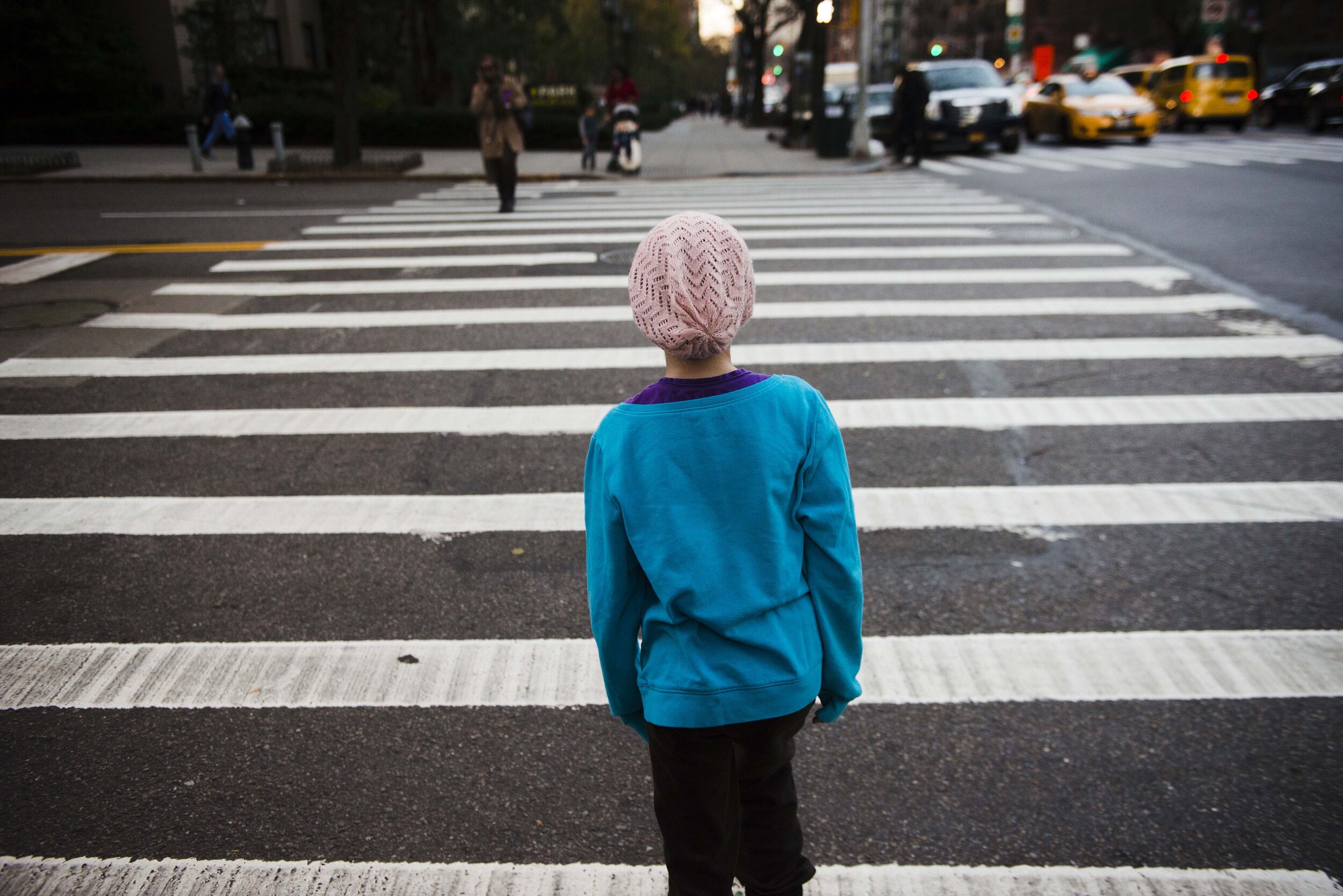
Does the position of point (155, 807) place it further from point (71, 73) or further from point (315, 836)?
point (71, 73)

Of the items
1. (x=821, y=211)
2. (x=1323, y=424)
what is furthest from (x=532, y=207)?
(x=1323, y=424)

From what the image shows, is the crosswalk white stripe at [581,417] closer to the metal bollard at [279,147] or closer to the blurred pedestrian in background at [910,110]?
the blurred pedestrian in background at [910,110]

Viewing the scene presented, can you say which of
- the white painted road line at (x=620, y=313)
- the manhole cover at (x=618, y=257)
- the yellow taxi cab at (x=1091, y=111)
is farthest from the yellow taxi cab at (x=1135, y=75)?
the white painted road line at (x=620, y=313)

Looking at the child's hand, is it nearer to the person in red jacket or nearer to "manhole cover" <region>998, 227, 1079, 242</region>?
"manhole cover" <region>998, 227, 1079, 242</region>

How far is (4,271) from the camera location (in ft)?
33.7

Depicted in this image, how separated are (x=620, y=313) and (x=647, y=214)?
5.98 metres

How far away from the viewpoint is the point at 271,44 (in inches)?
1481

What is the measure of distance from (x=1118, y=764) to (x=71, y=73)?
3393cm

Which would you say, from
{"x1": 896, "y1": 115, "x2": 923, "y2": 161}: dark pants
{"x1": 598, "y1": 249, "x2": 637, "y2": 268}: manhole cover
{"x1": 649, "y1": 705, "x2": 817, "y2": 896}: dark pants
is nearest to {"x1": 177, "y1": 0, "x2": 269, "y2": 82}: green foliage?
{"x1": 896, "y1": 115, "x2": 923, "y2": 161}: dark pants

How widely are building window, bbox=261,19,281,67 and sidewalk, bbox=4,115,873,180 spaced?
37.7ft

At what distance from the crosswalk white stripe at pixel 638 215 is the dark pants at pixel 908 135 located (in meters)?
6.95

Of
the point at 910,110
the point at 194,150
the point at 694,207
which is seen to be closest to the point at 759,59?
the point at 910,110

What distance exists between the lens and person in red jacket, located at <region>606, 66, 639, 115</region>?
61.5 ft

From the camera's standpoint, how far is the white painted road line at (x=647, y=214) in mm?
13359
